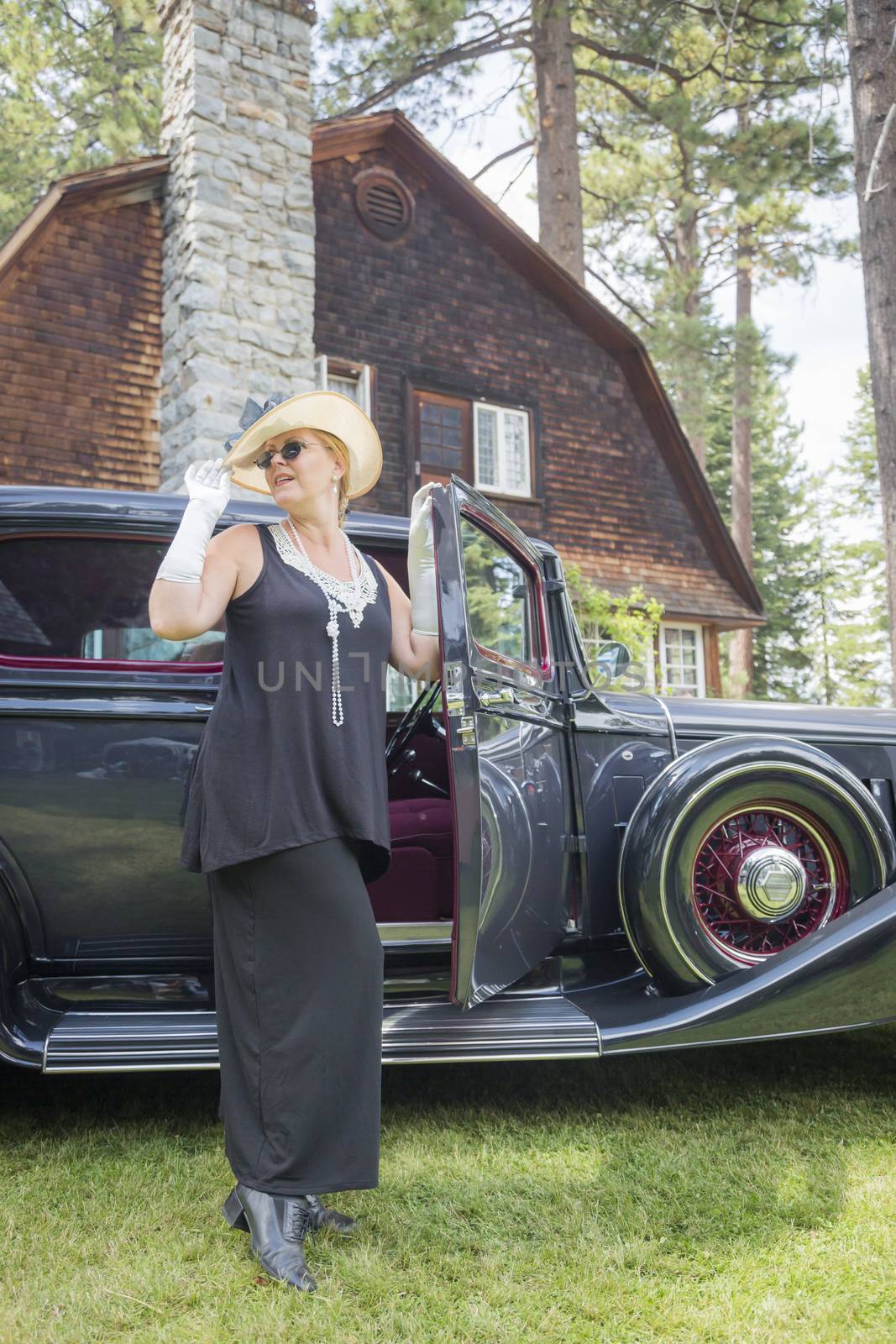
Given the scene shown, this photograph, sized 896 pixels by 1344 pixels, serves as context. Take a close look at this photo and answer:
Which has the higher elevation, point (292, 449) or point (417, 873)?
point (292, 449)

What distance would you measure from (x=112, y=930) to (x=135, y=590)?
1108 millimetres

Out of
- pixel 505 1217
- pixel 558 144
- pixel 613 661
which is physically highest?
pixel 558 144

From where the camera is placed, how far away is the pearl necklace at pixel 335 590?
8.15 feet

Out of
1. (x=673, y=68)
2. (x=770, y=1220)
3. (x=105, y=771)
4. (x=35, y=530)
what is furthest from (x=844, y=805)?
(x=673, y=68)

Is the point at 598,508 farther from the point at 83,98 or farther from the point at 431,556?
the point at 431,556

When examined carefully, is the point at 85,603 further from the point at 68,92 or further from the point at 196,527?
the point at 68,92

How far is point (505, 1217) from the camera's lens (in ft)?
8.76

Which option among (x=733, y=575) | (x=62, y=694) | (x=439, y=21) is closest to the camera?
(x=62, y=694)

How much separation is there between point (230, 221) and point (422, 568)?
8132 millimetres

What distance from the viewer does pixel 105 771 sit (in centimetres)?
326

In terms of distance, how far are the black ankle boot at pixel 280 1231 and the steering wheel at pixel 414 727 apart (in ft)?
5.46

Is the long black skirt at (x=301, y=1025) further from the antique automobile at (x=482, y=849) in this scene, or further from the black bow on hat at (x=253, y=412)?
the black bow on hat at (x=253, y=412)

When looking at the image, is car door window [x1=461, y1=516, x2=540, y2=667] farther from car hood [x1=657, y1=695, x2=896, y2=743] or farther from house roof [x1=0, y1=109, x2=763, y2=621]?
house roof [x1=0, y1=109, x2=763, y2=621]

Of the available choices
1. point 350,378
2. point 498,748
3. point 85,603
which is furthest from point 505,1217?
point 350,378
